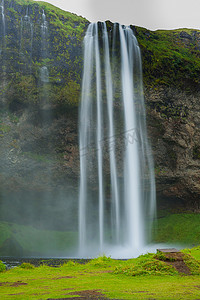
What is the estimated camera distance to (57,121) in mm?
33719

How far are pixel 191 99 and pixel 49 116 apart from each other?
1910cm

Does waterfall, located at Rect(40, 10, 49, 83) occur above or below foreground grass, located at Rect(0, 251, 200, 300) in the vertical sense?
above

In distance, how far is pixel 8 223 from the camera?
34.1 metres

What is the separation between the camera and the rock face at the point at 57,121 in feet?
109

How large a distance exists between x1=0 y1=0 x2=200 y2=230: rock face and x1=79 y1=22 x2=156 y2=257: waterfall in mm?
1234

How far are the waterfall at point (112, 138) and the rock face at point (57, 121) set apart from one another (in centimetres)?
123

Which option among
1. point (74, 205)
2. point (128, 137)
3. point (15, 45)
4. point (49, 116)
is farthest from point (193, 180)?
point (15, 45)

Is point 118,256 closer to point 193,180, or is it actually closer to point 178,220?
point 178,220

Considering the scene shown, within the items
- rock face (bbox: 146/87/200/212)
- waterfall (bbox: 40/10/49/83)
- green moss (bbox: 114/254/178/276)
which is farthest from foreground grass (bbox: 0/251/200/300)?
waterfall (bbox: 40/10/49/83)

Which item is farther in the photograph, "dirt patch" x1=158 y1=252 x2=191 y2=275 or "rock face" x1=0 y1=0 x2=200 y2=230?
"rock face" x1=0 y1=0 x2=200 y2=230

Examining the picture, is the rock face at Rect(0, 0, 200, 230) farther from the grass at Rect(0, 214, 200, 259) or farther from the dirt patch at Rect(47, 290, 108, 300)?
the dirt patch at Rect(47, 290, 108, 300)

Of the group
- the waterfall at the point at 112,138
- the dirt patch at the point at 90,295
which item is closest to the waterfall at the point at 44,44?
the waterfall at the point at 112,138

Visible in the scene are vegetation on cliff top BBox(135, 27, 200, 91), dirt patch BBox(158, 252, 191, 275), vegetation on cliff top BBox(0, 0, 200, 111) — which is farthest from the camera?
vegetation on cliff top BBox(135, 27, 200, 91)

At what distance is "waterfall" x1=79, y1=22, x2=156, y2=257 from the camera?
33250 mm
